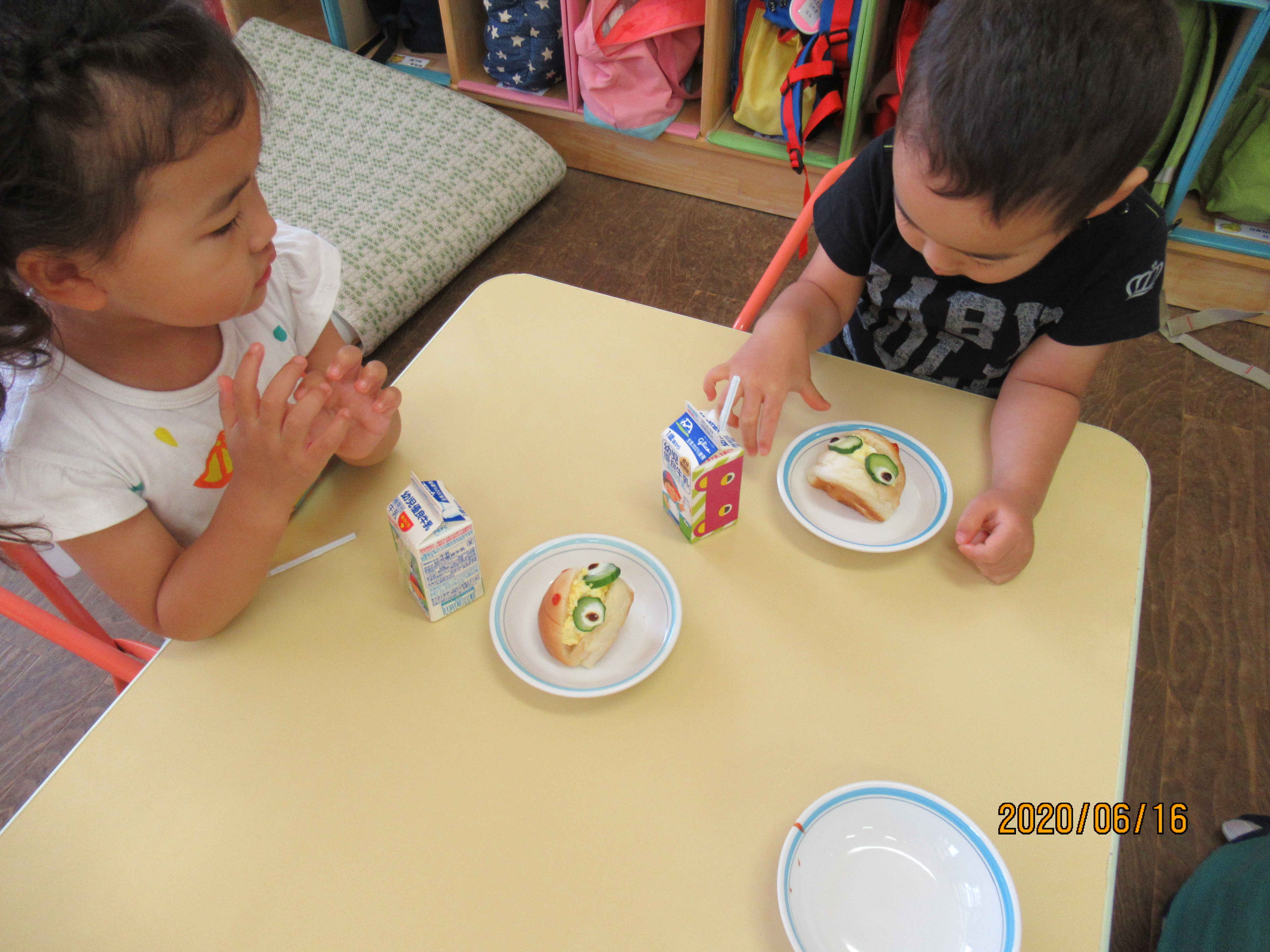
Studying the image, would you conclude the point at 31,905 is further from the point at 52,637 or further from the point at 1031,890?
the point at 1031,890

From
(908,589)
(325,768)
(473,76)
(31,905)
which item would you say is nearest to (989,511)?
(908,589)

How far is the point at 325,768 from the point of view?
67cm

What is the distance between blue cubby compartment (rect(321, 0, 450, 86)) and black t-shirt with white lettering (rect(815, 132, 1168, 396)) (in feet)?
6.03

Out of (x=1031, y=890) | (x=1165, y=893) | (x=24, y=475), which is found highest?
(x=24, y=475)

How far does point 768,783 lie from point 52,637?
64 centimetres

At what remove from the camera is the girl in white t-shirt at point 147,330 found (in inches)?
23.8

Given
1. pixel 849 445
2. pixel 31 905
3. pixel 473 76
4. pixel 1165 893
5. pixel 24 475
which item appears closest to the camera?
pixel 31 905

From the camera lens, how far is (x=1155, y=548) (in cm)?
168

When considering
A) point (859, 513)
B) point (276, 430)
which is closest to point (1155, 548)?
point (859, 513)

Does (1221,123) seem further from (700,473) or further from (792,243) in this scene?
(700,473)

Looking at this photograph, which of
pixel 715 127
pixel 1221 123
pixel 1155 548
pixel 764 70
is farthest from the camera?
pixel 715 127

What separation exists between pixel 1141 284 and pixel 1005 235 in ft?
1.03

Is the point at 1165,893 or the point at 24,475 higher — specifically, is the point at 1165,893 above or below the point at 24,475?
below

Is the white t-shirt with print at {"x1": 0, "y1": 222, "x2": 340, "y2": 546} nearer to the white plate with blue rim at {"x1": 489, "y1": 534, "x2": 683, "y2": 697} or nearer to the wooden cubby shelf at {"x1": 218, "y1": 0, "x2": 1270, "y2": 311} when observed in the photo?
the white plate with blue rim at {"x1": 489, "y1": 534, "x2": 683, "y2": 697}
